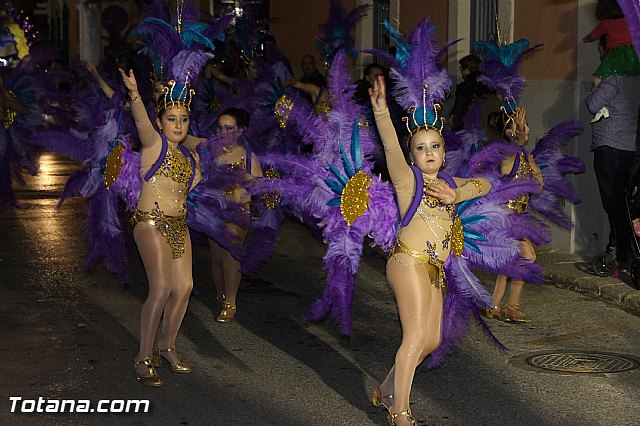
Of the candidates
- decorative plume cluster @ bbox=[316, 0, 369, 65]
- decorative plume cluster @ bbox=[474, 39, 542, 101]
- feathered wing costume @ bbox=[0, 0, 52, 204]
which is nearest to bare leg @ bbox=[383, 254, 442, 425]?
decorative plume cluster @ bbox=[474, 39, 542, 101]

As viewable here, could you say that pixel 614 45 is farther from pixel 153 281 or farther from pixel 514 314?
pixel 153 281

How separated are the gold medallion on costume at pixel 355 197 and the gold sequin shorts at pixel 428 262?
1.06ft

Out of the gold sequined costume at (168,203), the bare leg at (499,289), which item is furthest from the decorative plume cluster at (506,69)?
the gold sequined costume at (168,203)

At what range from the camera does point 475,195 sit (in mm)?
6977

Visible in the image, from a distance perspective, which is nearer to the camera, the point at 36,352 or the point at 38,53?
the point at 36,352

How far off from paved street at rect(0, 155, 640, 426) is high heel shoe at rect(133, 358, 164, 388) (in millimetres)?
76

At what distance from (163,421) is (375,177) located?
1.83m

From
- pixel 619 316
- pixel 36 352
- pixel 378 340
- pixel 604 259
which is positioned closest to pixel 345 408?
pixel 378 340

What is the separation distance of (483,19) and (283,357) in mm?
8333

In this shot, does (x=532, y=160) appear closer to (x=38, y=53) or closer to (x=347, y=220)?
(x=347, y=220)

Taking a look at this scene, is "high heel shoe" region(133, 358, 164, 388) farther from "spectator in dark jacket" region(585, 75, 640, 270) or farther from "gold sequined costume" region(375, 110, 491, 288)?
Result: "spectator in dark jacket" region(585, 75, 640, 270)

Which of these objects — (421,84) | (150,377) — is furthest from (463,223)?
(150,377)

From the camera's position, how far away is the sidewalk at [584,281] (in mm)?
10398

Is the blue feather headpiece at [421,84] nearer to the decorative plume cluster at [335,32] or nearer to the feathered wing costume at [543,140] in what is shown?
the feathered wing costume at [543,140]
